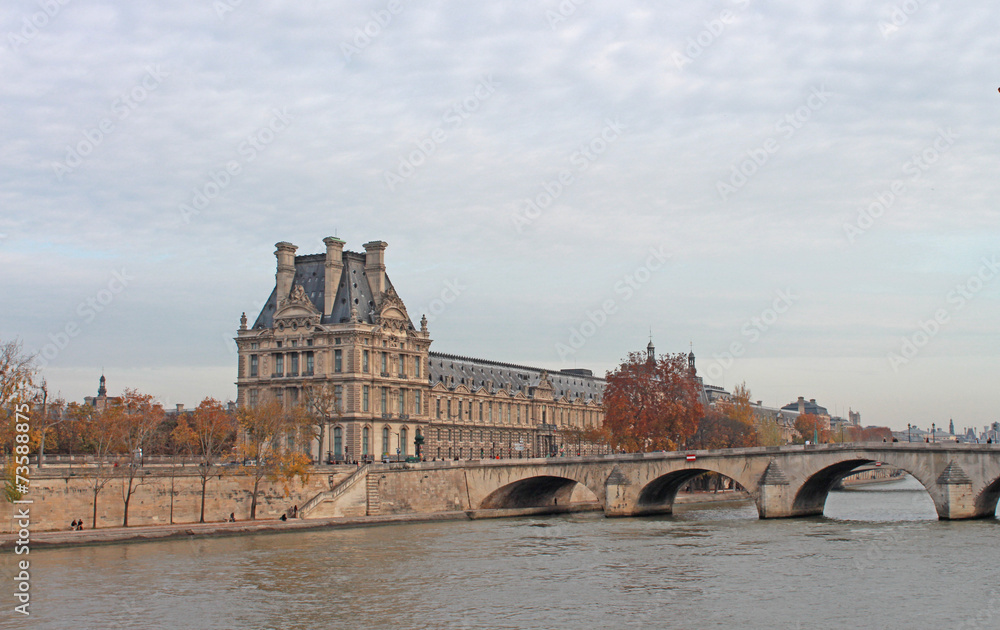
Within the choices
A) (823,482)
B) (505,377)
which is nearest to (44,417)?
(823,482)

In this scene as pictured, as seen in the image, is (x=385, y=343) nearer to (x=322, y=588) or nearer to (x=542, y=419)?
(x=542, y=419)

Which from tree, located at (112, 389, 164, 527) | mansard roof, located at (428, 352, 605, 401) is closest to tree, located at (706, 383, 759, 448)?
mansard roof, located at (428, 352, 605, 401)

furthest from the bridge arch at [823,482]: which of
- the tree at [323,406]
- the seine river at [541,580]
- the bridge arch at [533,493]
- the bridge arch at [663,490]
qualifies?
the tree at [323,406]

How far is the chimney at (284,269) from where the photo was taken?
102000 mm

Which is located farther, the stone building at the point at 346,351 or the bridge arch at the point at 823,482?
the stone building at the point at 346,351

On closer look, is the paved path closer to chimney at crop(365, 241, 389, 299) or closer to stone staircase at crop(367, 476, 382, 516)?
stone staircase at crop(367, 476, 382, 516)

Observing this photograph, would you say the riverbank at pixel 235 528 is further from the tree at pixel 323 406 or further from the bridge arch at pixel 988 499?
the bridge arch at pixel 988 499

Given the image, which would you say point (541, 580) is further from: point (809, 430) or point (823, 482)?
point (809, 430)

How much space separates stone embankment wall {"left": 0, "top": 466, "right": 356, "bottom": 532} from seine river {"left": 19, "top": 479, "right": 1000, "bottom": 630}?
746cm

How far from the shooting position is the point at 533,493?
286 feet

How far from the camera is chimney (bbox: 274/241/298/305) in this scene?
335 feet

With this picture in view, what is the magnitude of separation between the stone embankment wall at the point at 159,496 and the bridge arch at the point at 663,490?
20524 millimetres

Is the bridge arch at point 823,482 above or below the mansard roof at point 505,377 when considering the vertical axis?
below

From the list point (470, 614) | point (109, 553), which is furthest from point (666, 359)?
point (470, 614)
